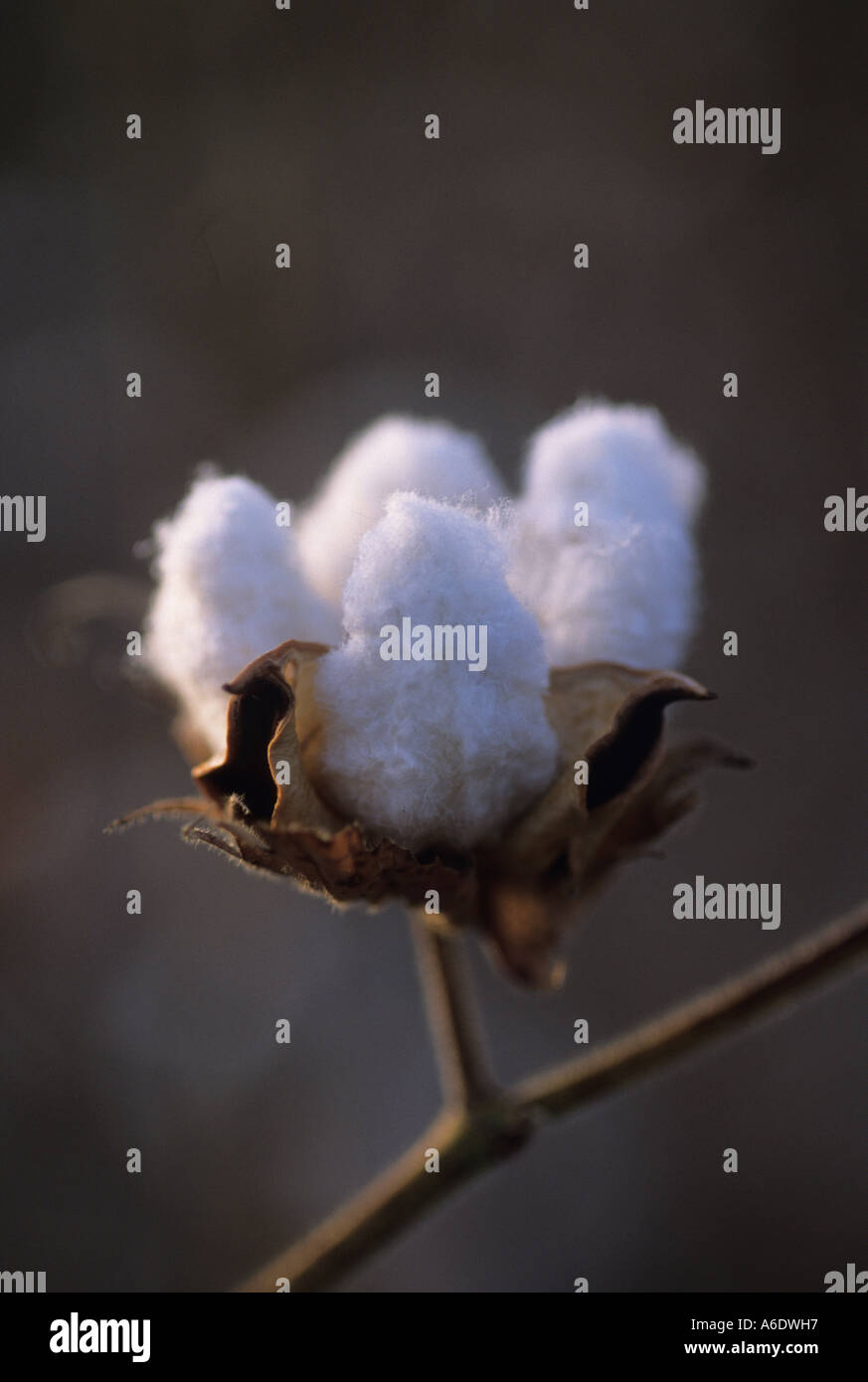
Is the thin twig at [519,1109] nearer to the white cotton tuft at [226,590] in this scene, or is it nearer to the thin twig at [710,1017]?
the thin twig at [710,1017]

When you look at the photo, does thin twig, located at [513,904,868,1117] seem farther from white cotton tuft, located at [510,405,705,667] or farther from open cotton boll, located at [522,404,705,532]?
open cotton boll, located at [522,404,705,532]

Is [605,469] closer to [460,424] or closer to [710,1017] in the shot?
[710,1017]

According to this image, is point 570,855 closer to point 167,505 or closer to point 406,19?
point 167,505

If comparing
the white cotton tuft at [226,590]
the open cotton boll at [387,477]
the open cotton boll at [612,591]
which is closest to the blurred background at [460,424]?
the open cotton boll at [387,477]

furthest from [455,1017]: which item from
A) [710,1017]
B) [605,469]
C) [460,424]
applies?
[460,424]

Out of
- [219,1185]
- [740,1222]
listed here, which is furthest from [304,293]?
[740,1222]

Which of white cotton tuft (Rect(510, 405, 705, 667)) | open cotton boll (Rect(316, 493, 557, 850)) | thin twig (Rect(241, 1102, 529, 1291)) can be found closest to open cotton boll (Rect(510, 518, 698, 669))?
white cotton tuft (Rect(510, 405, 705, 667))

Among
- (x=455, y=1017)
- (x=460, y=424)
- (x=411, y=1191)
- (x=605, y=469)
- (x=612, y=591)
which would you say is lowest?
(x=411, y=1191)
